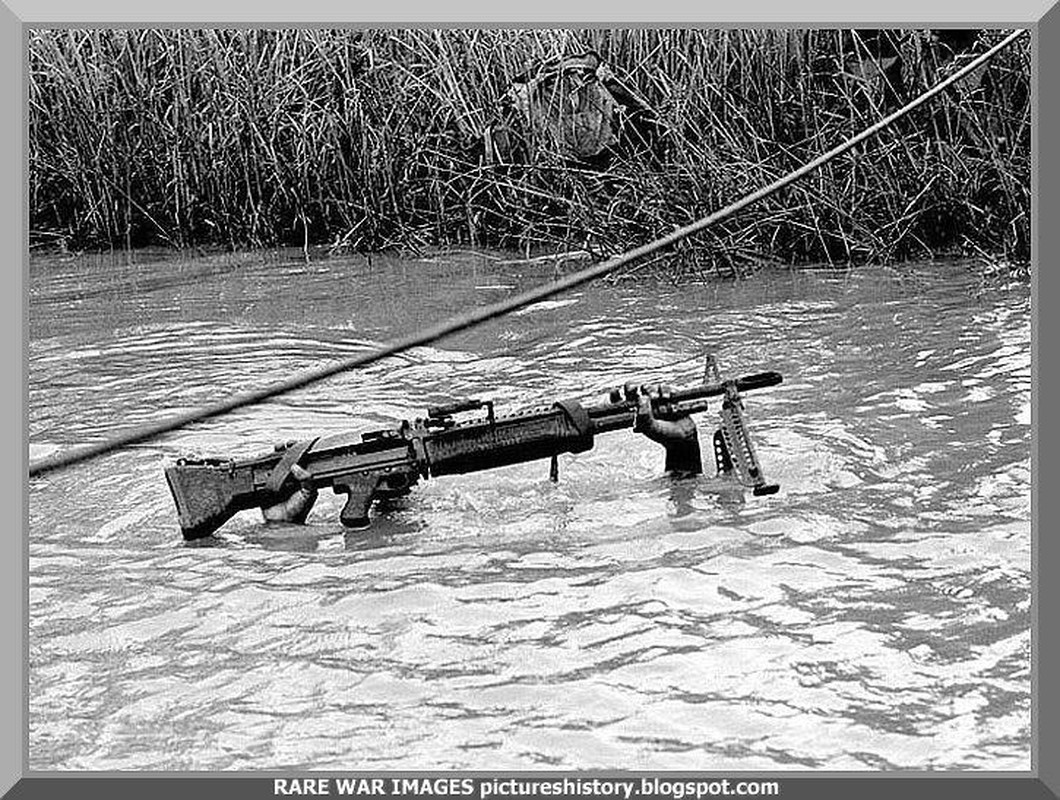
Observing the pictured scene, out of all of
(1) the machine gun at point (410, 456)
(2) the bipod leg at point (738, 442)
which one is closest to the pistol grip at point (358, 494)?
(1) the machine gun at point (410, 456)

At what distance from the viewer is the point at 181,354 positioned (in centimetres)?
923

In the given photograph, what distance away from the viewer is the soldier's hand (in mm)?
5887

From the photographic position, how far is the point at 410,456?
19.4 ft

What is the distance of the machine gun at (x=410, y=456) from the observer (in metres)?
5.86

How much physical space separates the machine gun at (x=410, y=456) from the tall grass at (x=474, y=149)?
4.46 m

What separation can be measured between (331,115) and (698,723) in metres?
8.43

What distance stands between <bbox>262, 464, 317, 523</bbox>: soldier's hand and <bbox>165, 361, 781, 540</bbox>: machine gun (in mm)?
18

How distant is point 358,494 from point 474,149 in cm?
624
